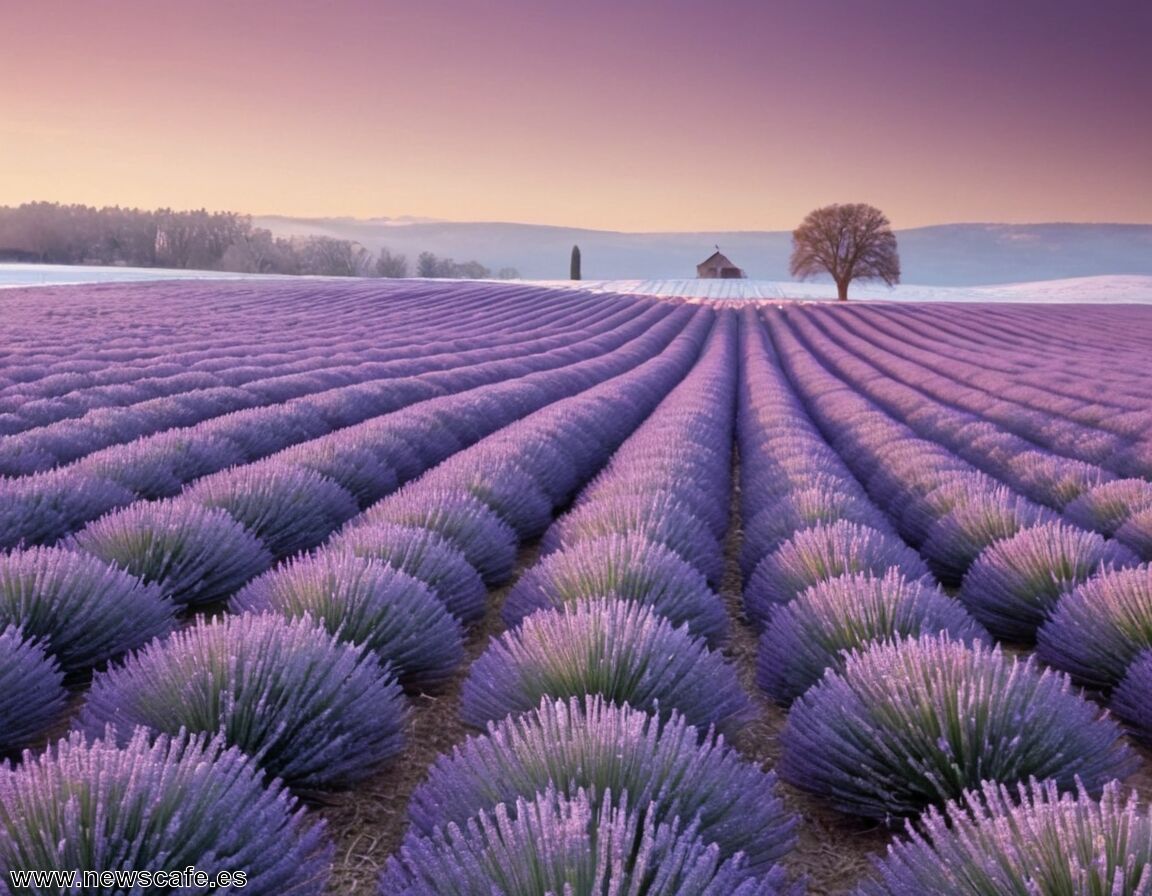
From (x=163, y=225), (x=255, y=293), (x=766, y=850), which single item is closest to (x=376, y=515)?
(x=766, y=850)

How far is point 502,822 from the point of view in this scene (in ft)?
4.67

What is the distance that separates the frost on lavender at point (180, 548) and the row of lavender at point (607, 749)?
4.13 feet

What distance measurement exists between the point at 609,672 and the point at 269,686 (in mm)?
872

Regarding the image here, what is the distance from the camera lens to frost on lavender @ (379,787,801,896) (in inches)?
52.6

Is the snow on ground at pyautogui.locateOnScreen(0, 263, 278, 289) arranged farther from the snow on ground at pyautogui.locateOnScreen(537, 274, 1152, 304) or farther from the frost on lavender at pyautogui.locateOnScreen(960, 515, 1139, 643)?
the frost on lavender at pyautogui.locateOnScreen(960, 515, 1139, 643)

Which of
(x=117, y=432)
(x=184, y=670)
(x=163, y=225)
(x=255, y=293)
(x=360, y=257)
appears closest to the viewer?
(x=184, y=670)

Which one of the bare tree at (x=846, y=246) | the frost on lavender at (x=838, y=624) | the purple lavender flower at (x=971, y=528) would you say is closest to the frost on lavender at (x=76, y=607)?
the frost on lavender at (x=838, y=624)

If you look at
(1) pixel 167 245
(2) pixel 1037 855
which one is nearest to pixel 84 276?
(1) pixel 167 245

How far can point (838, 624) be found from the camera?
284 cm

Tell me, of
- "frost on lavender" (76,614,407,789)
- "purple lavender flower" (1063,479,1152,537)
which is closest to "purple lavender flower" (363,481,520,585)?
"frost on lavender" (76,614,407,789)

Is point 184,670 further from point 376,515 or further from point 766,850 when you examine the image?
point 376,515

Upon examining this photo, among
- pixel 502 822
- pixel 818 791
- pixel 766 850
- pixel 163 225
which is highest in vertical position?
pixel 163 225

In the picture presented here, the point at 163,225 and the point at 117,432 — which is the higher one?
the point at 163,225

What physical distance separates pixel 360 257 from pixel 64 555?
7638cm
